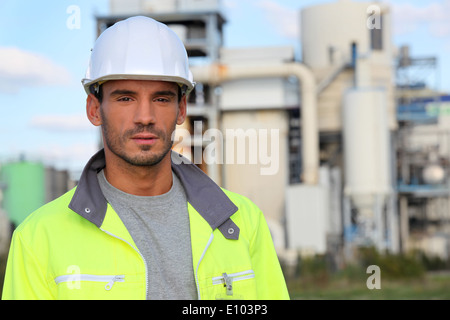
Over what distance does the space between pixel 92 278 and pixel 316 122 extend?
17.9m

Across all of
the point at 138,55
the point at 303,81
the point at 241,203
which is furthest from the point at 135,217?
the point at 303,81

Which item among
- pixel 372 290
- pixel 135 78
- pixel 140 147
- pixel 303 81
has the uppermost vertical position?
pixel 303 81

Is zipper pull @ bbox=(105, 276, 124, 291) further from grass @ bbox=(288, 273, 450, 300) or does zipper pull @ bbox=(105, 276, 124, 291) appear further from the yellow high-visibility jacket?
grass @ bbox=(288, 273, 450, 300)

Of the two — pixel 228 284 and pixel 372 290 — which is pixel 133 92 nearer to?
pixel 228 284

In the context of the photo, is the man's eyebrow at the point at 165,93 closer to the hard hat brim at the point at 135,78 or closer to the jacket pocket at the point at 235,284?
the hard hat brim at the point at 135,78

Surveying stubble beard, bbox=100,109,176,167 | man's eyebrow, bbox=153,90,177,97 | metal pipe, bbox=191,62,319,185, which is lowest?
stubble beard, bbox=100,109,176,167

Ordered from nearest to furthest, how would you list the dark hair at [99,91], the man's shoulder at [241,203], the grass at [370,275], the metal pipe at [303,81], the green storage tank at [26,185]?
the dark hair at [99,91], the man's shoulder at [241,203], the grass at [370,275], the green storage tank at [26,185], the metal pipe at [303,81]

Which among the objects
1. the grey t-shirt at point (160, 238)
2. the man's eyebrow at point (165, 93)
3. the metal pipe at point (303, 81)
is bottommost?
the grey t-shirt at point (160, 238)

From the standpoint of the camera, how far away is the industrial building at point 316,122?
18375 mm

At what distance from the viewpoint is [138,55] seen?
193cm

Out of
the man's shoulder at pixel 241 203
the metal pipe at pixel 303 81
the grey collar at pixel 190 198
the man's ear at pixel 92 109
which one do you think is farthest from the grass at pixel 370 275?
the man's ear at pixel 92 109

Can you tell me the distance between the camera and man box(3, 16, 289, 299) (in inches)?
71.3

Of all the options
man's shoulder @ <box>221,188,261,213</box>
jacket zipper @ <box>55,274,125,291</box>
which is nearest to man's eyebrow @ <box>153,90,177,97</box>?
man's shoulder @ <box>221,188,261,213</box>

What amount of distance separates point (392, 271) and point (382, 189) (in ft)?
13.1
